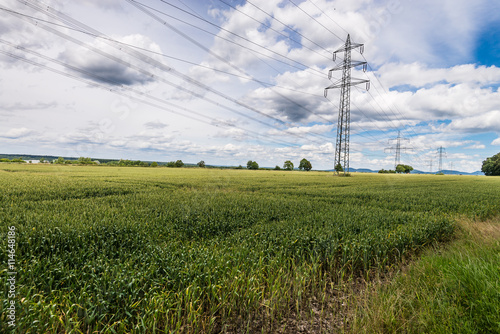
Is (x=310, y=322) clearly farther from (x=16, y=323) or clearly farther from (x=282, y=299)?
→ (x=16, y=323)

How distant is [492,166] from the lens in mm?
122812

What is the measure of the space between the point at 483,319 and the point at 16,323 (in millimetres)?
6885

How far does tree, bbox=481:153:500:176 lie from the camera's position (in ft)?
395

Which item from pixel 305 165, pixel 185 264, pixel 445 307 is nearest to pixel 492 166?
pixel 305 165

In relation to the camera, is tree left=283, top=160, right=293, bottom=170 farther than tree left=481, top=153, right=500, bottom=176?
Yes

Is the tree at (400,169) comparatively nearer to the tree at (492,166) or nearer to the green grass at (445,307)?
the tree at (492,166)

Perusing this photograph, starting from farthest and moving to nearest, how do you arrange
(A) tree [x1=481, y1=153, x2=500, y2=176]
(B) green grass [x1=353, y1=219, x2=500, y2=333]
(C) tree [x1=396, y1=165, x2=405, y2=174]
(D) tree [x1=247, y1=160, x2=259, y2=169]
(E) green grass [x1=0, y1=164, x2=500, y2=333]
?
(C) tree [x1=396, y1=165, x2=405, y2=174], (D) tree [x1=247, y1=160, x2=259, y2=169], (A) tree [x1=481, y1=153, x2=500, y2=176], (E) green grass [x1=0, y1=164, x2=500, y2=333], (B) green grass [x1=353, y1=219, x2=500, y2=333]

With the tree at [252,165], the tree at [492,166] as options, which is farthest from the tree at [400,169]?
the tree at [252,165]

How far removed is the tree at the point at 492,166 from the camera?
12042 centimetres

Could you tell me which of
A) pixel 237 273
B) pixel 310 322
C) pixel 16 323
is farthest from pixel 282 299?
pixel 16 323

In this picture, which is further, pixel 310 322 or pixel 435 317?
pixel 310 322

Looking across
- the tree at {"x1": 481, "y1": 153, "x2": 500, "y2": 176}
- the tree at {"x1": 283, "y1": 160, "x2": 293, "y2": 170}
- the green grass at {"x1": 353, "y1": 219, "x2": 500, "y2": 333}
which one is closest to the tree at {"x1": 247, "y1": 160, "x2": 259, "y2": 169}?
the tree at {"x1": 283, "y1": 160, "x2": 293, "y2": 170}

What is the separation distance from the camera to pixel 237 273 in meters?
4.88

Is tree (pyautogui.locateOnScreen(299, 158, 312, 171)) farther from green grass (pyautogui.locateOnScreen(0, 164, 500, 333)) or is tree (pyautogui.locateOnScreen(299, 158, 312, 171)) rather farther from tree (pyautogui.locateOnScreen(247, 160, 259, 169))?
green grass (pyautogui.locateOnScreen(0, 164, 500, 333))
